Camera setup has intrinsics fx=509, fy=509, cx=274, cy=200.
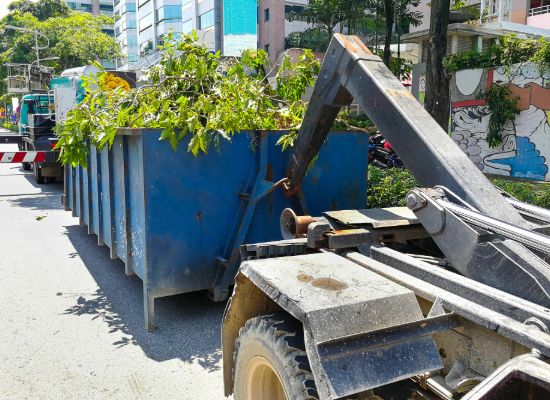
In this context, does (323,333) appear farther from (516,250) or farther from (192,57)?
(192,57)

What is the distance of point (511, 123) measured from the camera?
14641mm

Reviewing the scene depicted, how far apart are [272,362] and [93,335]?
2783mm

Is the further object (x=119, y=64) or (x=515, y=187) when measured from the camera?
(x=119, y=64)

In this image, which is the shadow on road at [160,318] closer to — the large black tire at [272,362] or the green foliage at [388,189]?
the large black tire at [272,362]

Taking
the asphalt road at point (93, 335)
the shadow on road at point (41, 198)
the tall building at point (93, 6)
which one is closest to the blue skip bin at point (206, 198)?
the asphalt road at point (93, 335)

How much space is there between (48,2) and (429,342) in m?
55.8

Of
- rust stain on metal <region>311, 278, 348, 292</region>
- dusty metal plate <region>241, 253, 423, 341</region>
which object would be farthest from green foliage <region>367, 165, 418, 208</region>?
rust stain on metal <region>311, 278, 348, 292</region>

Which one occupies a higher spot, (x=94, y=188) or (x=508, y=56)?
(x=508, y=56)

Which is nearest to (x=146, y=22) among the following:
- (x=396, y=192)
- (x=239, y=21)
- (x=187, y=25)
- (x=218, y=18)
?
(x=187, y=25)

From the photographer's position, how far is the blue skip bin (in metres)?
4.51

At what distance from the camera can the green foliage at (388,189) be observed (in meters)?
6.29

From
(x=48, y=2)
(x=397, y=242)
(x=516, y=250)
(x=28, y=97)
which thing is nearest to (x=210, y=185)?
(x=397, y=242)

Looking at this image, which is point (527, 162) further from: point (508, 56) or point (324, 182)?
point (324, 182)

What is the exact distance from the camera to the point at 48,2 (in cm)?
4922
